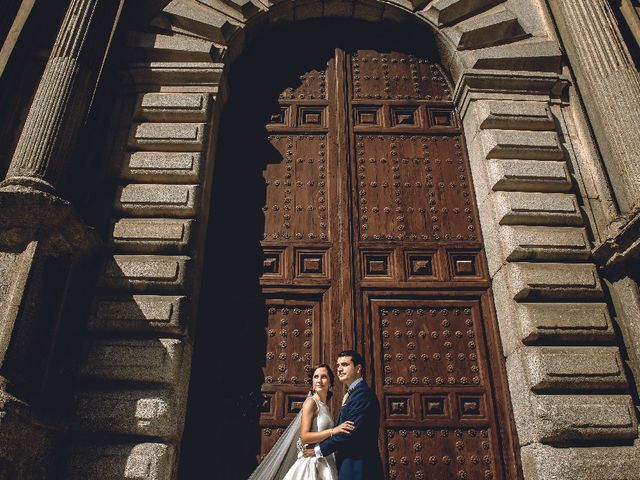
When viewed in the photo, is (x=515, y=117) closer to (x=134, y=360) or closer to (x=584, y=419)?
(x=584, y=419)

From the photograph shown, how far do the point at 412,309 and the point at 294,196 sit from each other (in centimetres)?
176

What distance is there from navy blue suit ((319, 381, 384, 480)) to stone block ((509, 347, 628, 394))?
1.75 m

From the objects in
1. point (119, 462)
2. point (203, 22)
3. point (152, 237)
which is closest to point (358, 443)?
point (119, 462)

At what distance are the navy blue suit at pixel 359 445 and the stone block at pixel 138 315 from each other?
1.82 m

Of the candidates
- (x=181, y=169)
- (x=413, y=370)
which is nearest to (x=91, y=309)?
(x=181, y=169)

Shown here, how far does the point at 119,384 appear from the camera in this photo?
13.9ft

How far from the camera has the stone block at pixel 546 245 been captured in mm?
4828

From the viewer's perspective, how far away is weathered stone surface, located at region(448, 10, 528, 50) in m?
6.10

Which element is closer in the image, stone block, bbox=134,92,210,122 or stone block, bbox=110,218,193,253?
stone block, bbox=110,218,193,253

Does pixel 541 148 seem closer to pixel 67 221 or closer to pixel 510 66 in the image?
pixel 510 66

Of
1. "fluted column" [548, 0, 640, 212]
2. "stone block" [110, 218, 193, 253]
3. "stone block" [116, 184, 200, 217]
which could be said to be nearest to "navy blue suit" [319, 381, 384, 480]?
"stone block" [110, 218, 193, 253]

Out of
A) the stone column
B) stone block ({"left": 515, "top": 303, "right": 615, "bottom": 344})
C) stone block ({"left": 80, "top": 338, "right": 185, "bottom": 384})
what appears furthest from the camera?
stone block ({"left": 515, "top": 303, "right": 615, "bottom": 344})

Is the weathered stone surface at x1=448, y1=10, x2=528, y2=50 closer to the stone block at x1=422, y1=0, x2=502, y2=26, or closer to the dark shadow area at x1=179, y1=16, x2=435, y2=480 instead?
the stone block at x1=422, y1=0, x2=502, y2=26

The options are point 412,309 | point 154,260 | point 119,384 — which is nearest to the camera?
point 119,384
